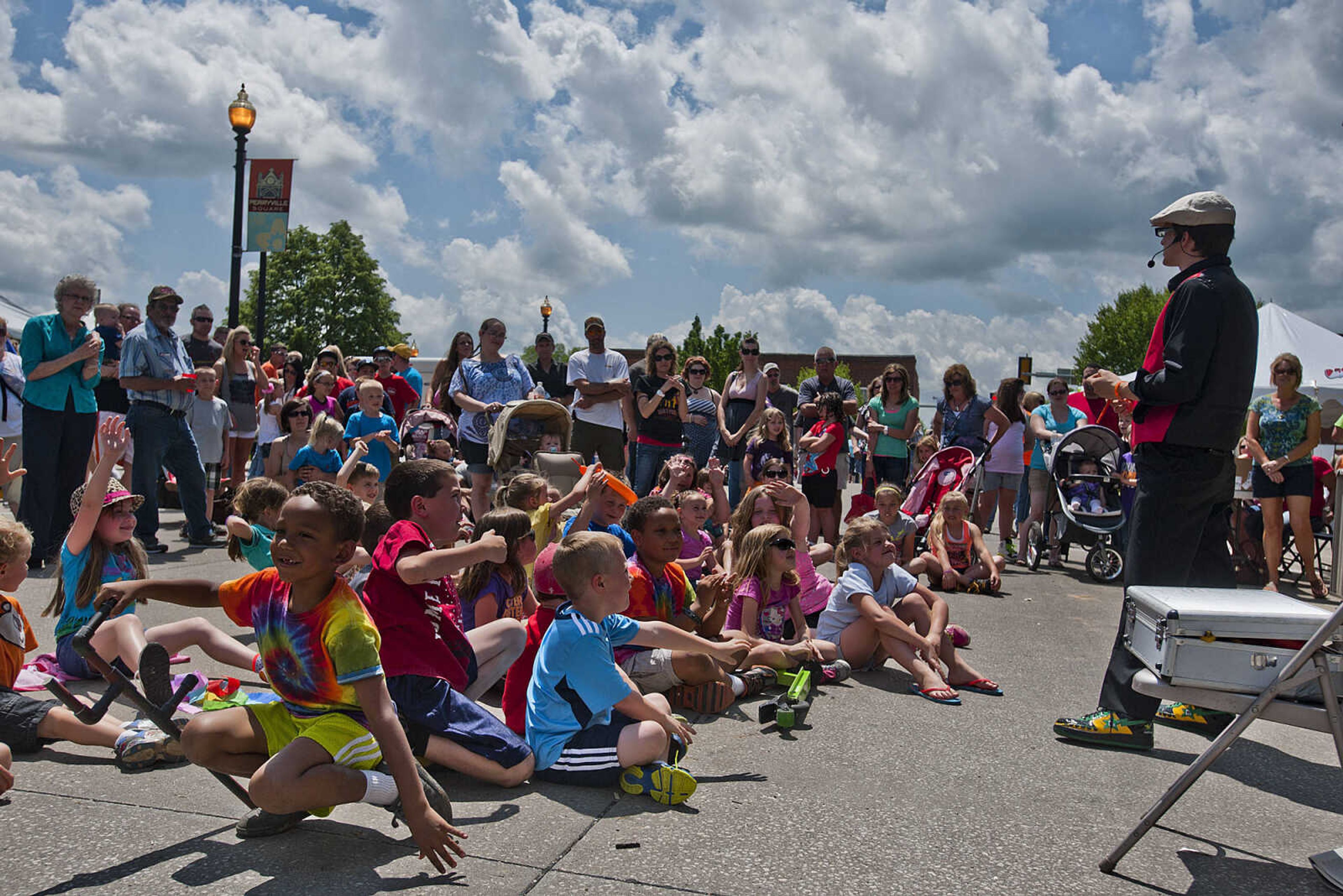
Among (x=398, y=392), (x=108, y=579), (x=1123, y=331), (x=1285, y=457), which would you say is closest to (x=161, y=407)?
(x=398, y=392)

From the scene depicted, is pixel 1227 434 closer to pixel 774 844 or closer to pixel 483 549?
pixel 774 844

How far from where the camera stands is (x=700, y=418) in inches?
403

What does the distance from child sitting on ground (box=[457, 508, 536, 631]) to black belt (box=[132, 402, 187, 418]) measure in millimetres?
4457

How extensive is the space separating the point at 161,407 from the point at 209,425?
87 cm

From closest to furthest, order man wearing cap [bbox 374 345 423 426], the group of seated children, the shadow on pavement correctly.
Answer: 1. the shadow on pavement
2. the group of seated children
3. man wearing cap [bbox 374 345 423 426]

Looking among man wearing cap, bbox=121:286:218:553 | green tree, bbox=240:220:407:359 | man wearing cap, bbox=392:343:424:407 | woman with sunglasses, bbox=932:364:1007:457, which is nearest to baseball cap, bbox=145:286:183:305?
man wearing cap, bbox=121:286:218:553

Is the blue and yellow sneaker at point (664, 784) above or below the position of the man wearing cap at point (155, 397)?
below

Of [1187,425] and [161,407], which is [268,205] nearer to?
[161,407]

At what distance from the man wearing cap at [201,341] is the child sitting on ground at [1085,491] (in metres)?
8.62

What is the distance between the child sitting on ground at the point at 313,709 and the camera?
2902 millimetres

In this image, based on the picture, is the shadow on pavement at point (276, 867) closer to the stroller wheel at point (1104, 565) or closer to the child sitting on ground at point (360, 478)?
the child sitting on ground at point (360, 478)

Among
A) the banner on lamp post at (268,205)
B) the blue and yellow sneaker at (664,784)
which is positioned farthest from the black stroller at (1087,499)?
the banner on lamp post at (268,205)

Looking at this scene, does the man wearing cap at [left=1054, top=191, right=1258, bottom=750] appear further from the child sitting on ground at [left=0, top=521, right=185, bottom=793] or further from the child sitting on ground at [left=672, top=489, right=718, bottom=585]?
the child sitting on ground at [left=0, top=521, right=185, bottom=793]

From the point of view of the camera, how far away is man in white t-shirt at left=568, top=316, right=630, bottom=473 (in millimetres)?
9438
